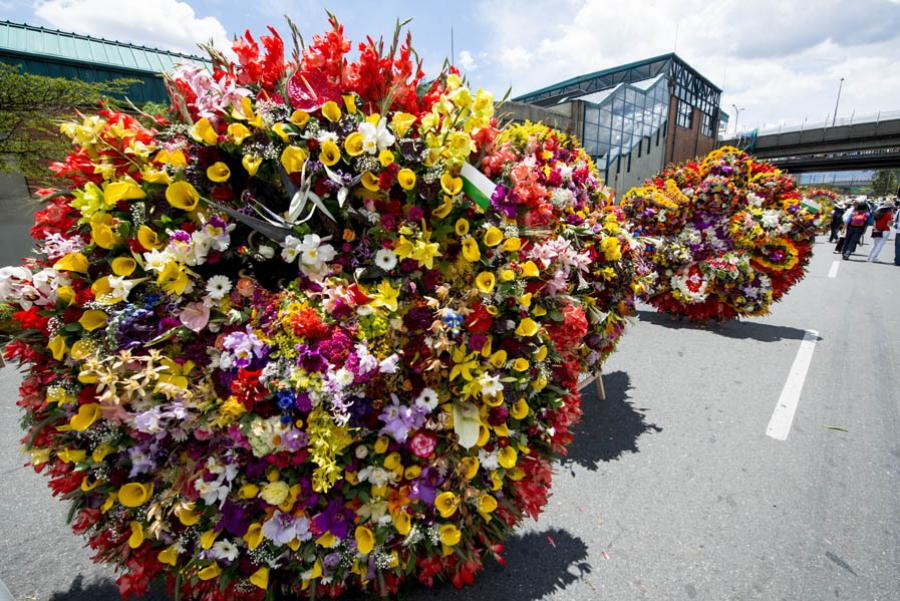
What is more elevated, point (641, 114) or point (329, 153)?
point (641, 114)

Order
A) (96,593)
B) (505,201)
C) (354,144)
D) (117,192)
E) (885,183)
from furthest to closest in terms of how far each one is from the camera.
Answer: (885,183) < (96,593) < (505,201) < (354,144) < (117,192)

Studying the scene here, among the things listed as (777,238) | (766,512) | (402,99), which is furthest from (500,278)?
(777,238)

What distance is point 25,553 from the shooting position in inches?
92.7

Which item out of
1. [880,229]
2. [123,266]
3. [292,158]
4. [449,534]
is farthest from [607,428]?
[880,229]

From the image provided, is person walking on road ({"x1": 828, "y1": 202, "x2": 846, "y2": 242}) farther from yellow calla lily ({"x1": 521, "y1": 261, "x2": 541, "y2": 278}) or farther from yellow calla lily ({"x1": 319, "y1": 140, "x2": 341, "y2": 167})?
yellow calla lily ({"x1": 319, "y1": 140, "x2": 341, "y2": 167})

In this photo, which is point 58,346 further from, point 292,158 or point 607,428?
point 607,428

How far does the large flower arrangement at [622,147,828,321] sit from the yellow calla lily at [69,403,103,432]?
5.63m

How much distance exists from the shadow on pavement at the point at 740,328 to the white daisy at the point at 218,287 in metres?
6.31

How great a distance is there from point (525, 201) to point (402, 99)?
672mm

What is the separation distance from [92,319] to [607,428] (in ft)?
11.6

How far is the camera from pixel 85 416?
1488 millimetres

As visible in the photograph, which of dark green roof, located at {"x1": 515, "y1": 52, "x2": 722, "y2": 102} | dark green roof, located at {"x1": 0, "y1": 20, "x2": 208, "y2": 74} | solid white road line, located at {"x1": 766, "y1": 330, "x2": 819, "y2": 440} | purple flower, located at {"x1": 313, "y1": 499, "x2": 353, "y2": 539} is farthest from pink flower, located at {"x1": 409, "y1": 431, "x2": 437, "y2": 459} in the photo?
dark green roof, located at {"x1": 515, "y1": 52, "x2": 722, "y2": 102}

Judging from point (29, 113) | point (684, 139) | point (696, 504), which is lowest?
point (696, 504)

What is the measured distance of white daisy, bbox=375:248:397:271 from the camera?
5.34ft
